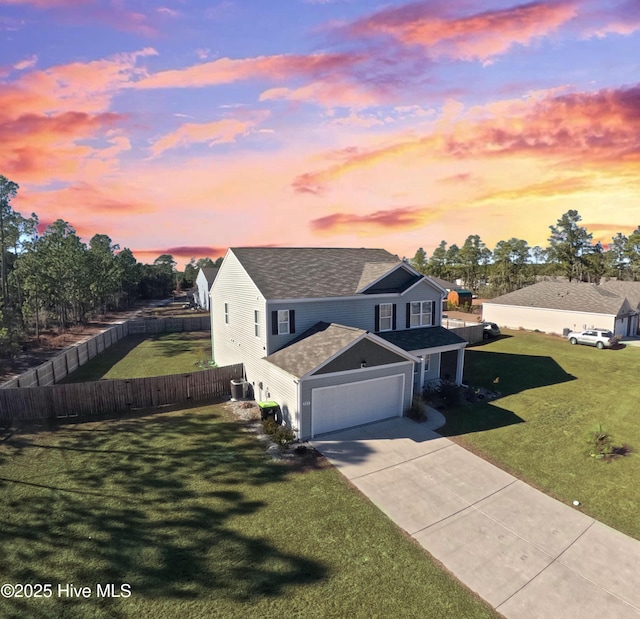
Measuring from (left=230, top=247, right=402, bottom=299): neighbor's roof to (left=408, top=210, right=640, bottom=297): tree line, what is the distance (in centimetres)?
5951

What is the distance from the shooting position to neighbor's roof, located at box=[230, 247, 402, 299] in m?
19.8

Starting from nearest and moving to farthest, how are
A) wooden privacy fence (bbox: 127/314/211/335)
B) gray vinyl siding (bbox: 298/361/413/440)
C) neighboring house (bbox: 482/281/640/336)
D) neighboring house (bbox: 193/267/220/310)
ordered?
1. gray vinyl siding (bbox: 298/361/413/440)
2. neighboring house (bbox: 482/281/640/336)
3. wooden privacy fence (bbox: 127/314/211/335)
4. neighboring house (bbox: 193/267/220/310)

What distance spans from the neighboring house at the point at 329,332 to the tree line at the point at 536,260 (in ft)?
189

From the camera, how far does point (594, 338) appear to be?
109ft

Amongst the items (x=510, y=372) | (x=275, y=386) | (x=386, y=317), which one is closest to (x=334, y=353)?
(x=275, y=386)

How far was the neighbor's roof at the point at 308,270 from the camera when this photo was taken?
1983 cm

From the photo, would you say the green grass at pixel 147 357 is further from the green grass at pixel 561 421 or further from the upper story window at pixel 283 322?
the green grass at pixel 561 421

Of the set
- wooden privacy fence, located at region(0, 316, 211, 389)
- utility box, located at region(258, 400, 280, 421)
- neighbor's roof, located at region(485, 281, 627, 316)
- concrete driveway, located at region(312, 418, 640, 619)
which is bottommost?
concrete driveway, located at region(312, 418, 640, 619)

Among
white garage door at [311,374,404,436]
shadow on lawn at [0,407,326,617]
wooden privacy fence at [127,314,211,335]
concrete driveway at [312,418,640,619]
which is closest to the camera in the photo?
concrete driveway at [312,418,640,619]

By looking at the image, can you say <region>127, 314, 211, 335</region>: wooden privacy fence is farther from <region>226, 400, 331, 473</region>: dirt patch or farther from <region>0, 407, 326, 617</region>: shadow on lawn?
→ <region>226, 400, 331, 473</region>: dirt patch

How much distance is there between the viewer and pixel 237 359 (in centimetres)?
2267

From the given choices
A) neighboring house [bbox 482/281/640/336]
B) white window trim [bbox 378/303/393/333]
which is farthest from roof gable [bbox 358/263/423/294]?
neighboring house [bbox 482/281/640/336]

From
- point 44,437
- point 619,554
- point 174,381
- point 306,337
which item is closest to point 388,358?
point 306,337

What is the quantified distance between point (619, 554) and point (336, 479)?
25.7 feet
